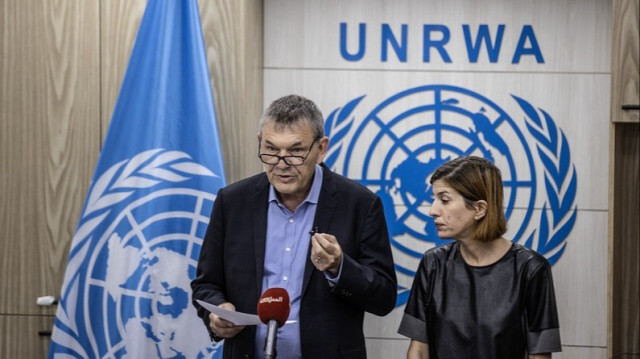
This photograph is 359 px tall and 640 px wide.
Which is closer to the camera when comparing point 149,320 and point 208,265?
point 208,265

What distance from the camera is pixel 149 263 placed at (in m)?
3.24

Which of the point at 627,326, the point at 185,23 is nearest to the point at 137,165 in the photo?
the point at 185,23

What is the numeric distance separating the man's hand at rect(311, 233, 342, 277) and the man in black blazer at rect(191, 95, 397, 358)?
102 mm

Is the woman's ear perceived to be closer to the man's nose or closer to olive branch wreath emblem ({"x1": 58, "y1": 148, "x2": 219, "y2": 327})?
the man's nose

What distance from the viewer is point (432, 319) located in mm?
2512

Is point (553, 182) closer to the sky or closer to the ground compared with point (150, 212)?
closer to the sky

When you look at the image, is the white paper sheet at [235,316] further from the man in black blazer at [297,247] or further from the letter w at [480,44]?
the letter w at [480,44]

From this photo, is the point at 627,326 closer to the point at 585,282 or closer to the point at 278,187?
the point at 585,282

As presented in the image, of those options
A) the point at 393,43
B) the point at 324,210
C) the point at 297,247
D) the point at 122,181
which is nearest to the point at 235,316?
the point at 297,247

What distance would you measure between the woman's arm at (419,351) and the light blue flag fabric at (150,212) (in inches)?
38.8

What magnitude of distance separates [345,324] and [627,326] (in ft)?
5.65

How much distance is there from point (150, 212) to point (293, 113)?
3.24 ft

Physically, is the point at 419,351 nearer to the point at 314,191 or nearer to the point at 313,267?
the point at 313,267

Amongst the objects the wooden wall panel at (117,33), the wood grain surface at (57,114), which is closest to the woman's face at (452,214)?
the wood grain surface at (57,114)
